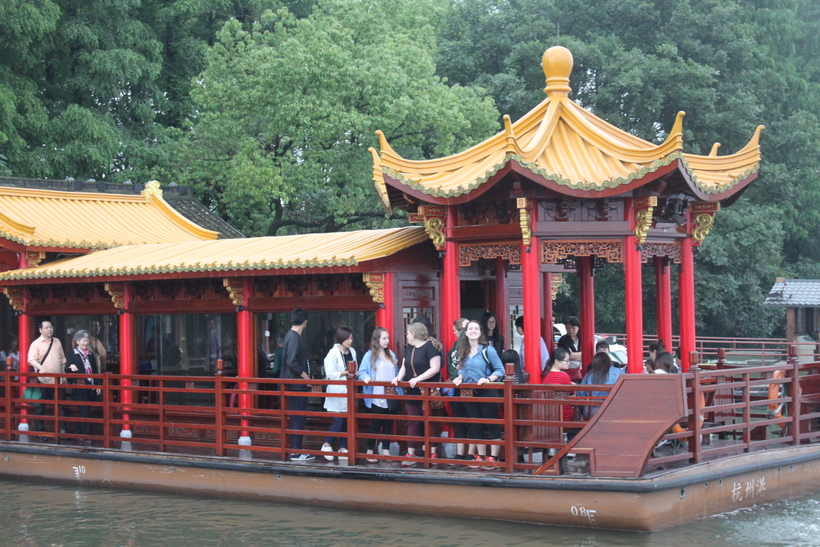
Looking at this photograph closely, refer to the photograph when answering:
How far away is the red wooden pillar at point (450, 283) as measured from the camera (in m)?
11.4

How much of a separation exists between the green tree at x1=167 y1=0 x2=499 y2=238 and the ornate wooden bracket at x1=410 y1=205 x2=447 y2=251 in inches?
548

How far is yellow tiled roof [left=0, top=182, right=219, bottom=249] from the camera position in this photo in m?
15.7

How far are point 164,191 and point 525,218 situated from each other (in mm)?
13449

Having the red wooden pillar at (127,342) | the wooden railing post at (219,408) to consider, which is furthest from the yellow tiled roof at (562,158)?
the red wooden pillar at (127,342)

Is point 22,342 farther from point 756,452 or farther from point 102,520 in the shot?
point 756,452

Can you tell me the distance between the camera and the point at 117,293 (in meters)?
14.1

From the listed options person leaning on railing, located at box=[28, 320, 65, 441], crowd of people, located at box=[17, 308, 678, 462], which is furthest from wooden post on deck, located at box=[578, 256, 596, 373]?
person leaning on railing, located at box=[28, 320, 65, 441]

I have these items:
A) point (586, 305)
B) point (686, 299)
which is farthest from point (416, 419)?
point (586, 305)

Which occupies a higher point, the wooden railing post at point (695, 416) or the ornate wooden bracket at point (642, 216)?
the ornate wooden bracket at point (642, 216)

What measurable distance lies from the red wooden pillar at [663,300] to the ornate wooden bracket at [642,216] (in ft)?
4.65

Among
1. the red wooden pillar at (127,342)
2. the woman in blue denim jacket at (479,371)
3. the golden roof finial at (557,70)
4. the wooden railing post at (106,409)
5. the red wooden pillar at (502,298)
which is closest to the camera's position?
the woman in blue denim jacket at (479,371)

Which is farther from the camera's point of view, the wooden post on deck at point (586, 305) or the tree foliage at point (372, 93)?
the tree foliage at point (372, 93)

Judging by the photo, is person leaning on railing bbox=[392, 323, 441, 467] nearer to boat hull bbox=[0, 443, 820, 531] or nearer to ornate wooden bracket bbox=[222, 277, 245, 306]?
boat hull bbox=[0, 443, 820, 531]

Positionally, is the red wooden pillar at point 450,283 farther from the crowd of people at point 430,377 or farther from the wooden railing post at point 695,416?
the wooden railing post at point 695,416
